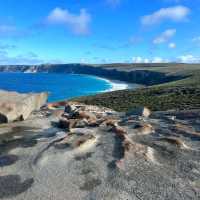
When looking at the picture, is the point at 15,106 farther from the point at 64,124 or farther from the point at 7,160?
the point at 7,160

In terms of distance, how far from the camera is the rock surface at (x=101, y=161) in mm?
14789

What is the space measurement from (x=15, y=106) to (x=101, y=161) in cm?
1373

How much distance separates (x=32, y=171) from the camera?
17.2 m

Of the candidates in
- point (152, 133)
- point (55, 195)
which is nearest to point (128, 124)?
A: point (152, 133)

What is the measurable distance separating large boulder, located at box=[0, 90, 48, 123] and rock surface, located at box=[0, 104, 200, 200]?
1302 millimetres

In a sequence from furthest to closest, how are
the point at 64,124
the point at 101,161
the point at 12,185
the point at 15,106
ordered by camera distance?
the point at 15,106 → the point at 64,124 → the point at 101,161 → the point at 12,185

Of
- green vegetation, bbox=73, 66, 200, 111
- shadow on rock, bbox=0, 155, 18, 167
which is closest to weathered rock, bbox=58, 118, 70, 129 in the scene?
shadow on rock, bbox=0, 155, 18, 167

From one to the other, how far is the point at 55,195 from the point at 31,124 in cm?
1454

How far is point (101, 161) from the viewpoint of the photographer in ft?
60.6

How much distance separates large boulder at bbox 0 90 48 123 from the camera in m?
27.8

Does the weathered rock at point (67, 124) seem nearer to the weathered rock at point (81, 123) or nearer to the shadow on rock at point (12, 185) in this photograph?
the weathered rock at point (81, 123)

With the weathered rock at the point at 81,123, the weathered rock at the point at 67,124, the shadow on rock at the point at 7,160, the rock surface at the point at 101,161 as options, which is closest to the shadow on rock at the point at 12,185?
the rock surface at the point at 101,161

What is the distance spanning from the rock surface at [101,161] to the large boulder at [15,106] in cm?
130

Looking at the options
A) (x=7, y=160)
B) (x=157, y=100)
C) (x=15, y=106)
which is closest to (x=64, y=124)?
(x=15, y=106)
